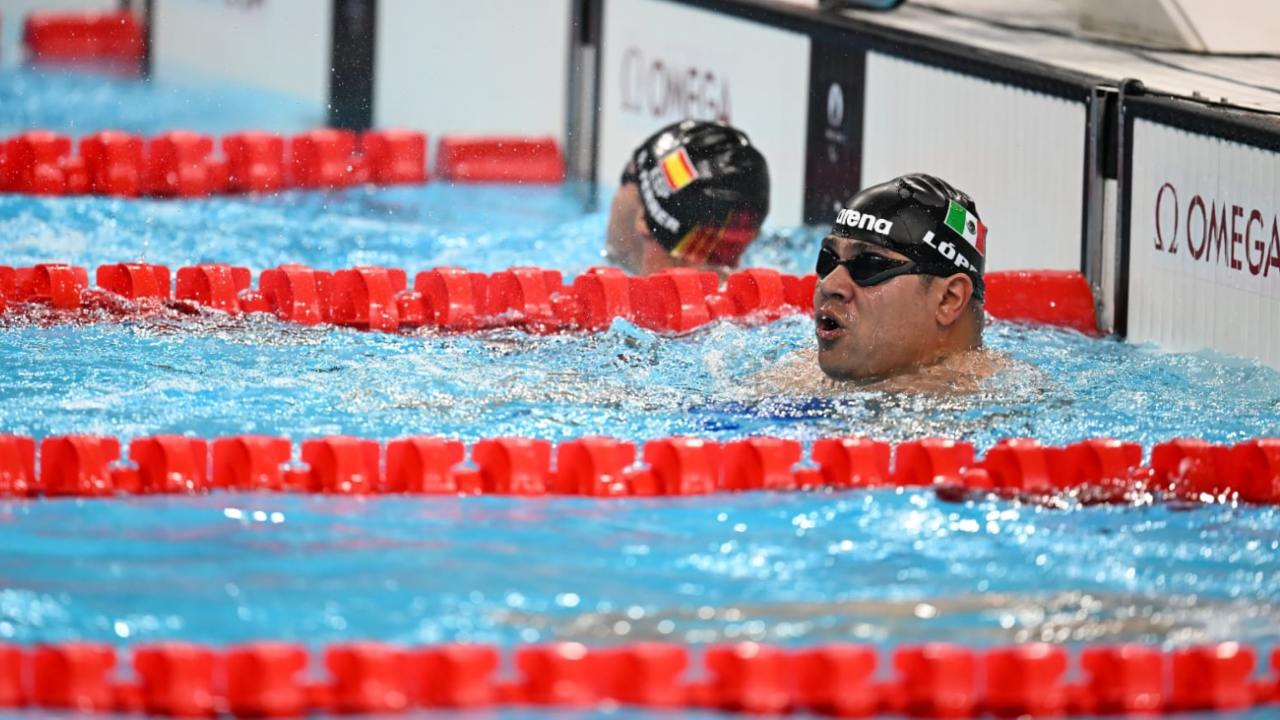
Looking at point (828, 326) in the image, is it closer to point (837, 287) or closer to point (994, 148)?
point (837, 287)

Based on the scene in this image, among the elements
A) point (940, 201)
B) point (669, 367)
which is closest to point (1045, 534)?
point (940, 201)

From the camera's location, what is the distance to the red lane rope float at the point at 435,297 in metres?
5.47

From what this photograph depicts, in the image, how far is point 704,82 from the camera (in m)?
7.62

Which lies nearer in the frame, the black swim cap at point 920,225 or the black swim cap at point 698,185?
the black swim cap at point 920,225

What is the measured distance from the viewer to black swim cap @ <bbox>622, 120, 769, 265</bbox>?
574 cm

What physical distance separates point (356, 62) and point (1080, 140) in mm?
4630

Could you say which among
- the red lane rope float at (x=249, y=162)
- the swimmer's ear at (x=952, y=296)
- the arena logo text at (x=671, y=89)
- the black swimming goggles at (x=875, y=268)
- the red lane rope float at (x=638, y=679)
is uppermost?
the arena logo text at (x=671, y=89)

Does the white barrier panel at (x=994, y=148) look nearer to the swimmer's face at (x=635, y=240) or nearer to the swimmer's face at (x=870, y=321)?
the swimmer's face at (x=635, y=240)

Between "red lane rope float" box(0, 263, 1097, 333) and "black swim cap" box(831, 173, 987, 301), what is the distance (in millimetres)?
997

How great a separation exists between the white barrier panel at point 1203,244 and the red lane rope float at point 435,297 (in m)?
0.25

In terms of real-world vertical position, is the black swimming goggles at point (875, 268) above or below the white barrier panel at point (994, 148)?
below

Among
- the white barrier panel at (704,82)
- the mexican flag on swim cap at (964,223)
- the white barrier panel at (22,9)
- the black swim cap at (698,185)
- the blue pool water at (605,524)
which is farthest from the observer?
the white barrier panel at (22,9)

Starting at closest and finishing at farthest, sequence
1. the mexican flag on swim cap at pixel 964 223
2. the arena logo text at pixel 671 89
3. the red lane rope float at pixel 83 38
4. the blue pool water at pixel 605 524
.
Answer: the blue pool water at pixel 605 524 < the mexican flag on swim cap at pixel 964 223 < the arena logo text at pixel 671 89 < the red lane rope float at pixel 83 38

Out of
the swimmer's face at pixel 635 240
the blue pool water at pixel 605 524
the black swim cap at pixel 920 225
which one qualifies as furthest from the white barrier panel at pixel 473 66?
the black swim cap at pixel 920 225
